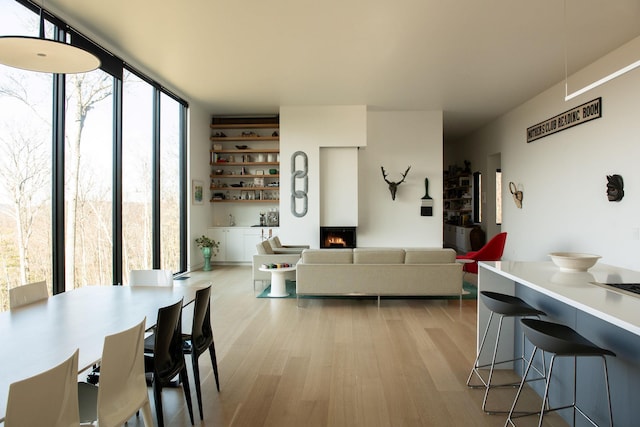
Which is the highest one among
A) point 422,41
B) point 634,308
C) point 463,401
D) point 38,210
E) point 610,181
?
point 422,41

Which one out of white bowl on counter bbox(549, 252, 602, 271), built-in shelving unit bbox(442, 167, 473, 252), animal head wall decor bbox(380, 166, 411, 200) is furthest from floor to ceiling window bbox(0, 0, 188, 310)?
built-in shelving unit bbox(442, 167, 473, 252)

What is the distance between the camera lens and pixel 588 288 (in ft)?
6.64

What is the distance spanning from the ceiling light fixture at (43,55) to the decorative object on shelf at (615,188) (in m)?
5.90

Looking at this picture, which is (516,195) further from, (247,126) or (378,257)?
(247,126)

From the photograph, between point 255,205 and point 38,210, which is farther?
point 255,205

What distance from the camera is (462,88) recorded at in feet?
22.3

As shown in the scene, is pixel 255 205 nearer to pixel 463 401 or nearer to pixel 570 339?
pixel 463 401

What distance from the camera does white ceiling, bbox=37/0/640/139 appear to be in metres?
4.07

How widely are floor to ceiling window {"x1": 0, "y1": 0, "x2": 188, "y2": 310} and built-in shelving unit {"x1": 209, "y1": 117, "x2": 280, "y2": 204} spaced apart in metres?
1.91

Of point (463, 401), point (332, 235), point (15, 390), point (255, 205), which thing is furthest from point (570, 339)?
point (255, 205)

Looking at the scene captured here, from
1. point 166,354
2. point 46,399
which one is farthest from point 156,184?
point 46,399

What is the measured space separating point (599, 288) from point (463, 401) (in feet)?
3.80

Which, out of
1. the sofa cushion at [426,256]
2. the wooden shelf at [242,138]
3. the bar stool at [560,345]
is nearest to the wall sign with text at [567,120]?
the sofa cushion at [426,256]

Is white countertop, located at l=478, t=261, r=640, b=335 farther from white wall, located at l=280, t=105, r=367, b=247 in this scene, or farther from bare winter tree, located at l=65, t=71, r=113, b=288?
white wall, located at l=280, t=105, r=367, b=247
